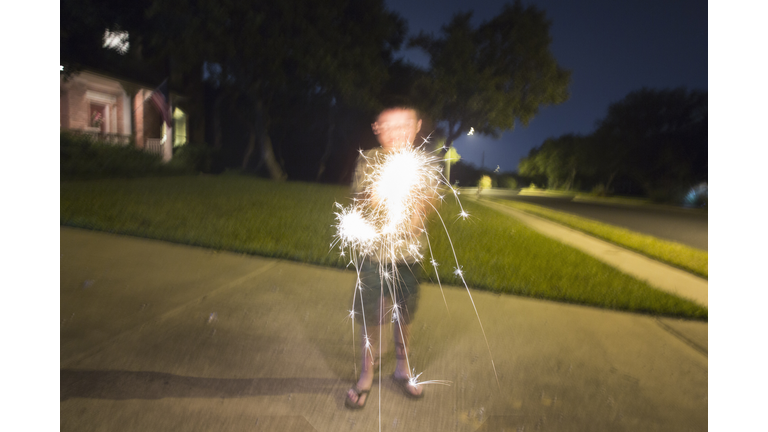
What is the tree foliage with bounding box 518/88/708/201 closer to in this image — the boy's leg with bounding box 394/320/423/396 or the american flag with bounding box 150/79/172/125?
the american flag with bounding box 150/79/172/125

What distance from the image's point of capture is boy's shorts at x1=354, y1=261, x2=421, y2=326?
262 centimetres

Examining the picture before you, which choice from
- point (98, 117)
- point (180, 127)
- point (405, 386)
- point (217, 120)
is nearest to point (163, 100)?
point (98, 117)

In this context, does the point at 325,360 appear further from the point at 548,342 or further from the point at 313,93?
the point at 313,93

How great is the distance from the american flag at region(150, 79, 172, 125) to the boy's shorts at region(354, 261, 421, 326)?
62.1ft

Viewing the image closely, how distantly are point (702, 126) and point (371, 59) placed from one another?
27.0 m

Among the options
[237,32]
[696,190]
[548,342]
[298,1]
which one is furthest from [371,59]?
[696,190]

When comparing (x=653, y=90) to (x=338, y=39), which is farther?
(x=653, y=90)

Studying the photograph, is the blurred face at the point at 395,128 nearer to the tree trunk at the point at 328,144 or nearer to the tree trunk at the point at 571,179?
the tree trunk at the point at 328,144

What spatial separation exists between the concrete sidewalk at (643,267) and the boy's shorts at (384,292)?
399 cm

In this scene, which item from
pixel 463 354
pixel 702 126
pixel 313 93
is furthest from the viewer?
pixel 702 126

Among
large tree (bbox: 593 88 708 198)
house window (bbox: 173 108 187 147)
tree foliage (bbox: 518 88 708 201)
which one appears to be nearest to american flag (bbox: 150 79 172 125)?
house window (bbox: 173 108 187 147)

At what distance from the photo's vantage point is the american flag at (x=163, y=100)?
19.1 metres

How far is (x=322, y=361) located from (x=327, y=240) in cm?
379

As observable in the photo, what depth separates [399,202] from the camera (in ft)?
8.77
